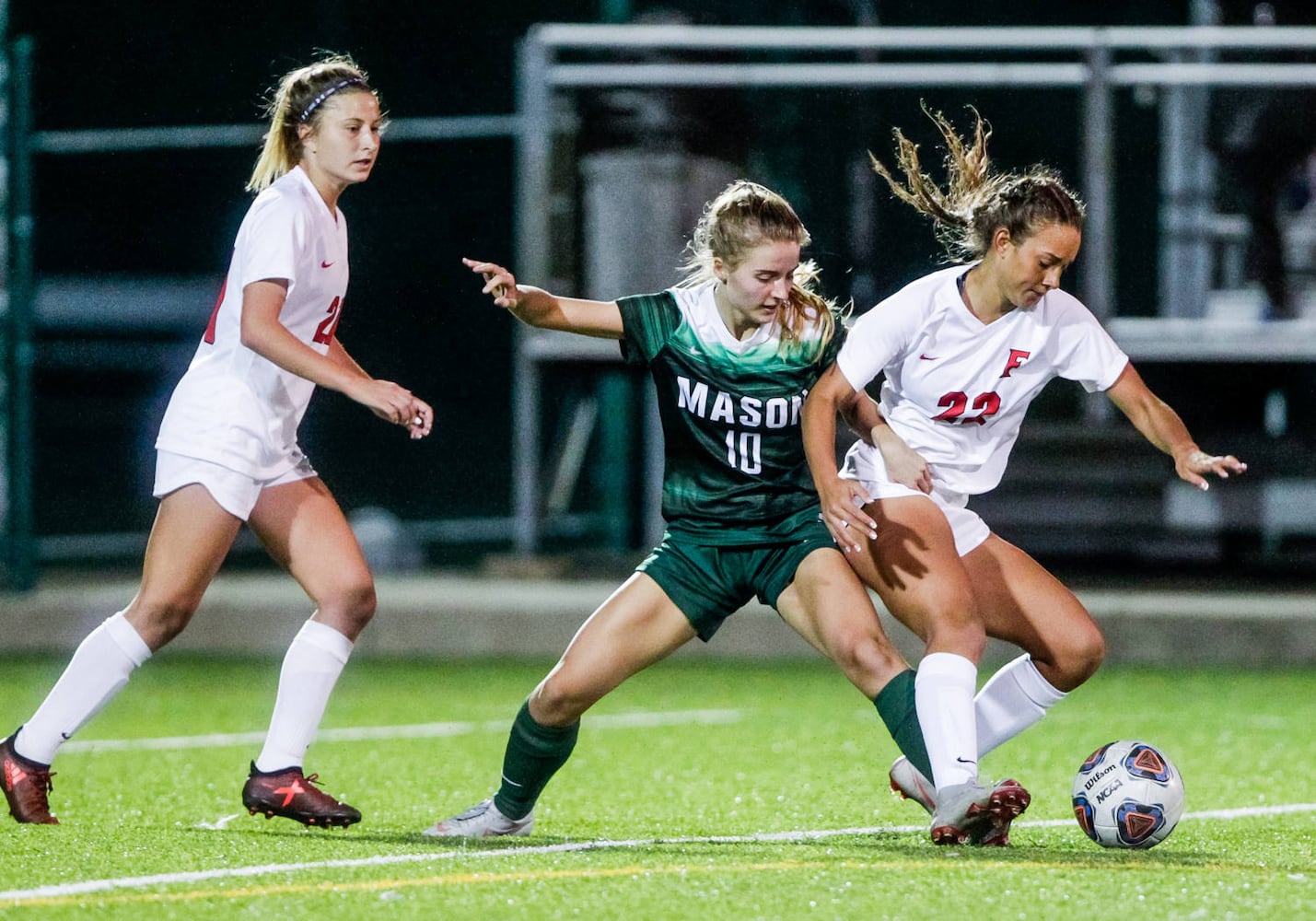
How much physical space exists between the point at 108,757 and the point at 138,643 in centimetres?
197

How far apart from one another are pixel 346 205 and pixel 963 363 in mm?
9691

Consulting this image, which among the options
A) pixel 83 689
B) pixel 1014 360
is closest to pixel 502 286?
pixel 1014 360

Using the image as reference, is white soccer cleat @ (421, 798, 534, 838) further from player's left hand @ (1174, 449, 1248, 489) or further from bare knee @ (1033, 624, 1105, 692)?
player's left hand @ (1174, 449, 1248, 489)

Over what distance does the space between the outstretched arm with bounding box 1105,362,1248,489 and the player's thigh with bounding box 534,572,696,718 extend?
48.7 inches

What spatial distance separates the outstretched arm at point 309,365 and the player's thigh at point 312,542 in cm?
38

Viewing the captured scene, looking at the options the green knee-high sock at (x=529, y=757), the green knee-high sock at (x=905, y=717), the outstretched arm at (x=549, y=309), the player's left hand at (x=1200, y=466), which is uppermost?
the outstretched arm at (x=549, y=309)

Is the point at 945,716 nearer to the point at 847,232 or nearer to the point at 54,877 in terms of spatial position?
the point at 54,877

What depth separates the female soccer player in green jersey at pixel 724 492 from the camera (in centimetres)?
500

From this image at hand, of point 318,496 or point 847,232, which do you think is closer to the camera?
point 318,496

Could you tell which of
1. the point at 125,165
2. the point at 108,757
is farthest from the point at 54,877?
the point at 125,165

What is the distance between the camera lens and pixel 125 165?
13.9 meters

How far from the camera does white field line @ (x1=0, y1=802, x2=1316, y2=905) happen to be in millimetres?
4445

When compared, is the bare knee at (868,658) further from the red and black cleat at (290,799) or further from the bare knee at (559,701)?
the red and black cleat at (290,799)

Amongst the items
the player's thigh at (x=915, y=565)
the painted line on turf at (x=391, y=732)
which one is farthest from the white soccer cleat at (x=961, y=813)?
the painted line on turf at (x=391, y=732)
